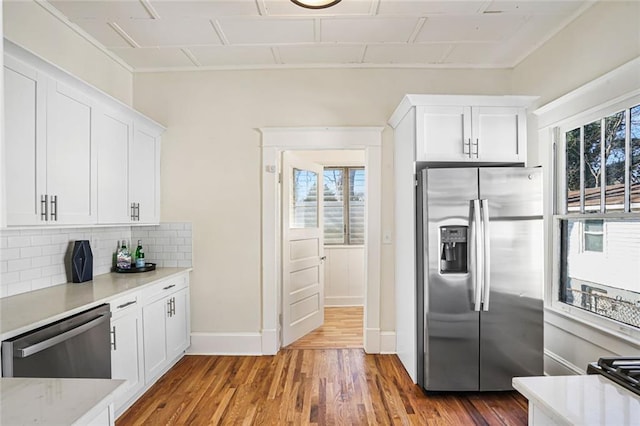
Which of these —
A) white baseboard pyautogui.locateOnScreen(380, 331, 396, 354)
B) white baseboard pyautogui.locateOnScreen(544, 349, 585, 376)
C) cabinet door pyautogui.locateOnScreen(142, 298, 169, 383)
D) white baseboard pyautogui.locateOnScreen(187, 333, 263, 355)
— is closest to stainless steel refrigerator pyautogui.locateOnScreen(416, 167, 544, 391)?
white baseboard pyautogui.locateOnScreen(544, 349, 585, 376)

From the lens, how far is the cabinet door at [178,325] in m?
3.33

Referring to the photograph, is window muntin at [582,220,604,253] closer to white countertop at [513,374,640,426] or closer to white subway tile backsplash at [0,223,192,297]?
white countertop at [513,374,640,426]

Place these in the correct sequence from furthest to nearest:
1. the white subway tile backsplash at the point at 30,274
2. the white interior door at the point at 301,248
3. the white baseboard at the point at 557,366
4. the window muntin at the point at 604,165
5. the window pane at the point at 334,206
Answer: the window pane at the point at 334,206 → the white interior door at the point at 301,248 → the white baseboard at the point at 557,366 → the white subway tile backsplash at the point at 30,274 → the window muntin at the point at 604,165

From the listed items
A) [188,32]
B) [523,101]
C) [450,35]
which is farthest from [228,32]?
[523,101]

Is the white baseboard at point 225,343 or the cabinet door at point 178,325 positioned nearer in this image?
the cabinet door at point 178,325

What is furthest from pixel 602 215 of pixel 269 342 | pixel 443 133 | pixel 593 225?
pixel 269 342

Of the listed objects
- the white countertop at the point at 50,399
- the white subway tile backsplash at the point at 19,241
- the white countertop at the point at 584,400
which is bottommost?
the white countertop at the point at 584,400

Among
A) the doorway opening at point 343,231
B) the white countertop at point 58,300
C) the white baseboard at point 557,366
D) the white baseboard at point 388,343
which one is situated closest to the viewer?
the white countertop at point 58,300

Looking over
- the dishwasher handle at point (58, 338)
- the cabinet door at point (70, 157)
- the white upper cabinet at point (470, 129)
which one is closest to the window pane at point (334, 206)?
the white upper cabinet at point (470, 129)

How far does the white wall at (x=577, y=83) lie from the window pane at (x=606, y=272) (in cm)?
12

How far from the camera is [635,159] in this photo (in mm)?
2344

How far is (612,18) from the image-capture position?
2.49m

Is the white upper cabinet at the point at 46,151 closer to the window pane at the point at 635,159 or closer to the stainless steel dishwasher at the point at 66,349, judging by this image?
the stainless steel dishwasher at the point at 66,349

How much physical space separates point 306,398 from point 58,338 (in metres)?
1.72
